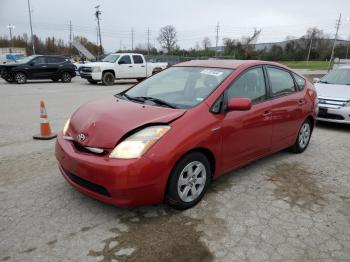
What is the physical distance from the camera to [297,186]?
4348 millimetres

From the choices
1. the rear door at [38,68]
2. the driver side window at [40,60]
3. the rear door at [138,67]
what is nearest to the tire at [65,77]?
the rear door at [38,68]

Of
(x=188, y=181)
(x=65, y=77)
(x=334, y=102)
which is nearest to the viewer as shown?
(x=188, y=181)

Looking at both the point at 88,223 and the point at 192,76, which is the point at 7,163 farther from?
the point at 192,76

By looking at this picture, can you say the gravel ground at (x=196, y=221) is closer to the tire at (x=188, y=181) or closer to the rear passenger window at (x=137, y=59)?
the tire at (x=188, y=181)

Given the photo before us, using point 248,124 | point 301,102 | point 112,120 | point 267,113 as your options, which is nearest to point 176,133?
point 112,120

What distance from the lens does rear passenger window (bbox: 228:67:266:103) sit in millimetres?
4125

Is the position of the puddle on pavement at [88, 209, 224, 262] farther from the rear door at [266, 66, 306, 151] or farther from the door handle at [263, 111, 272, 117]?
the rear door at [266, 66, 306, 151]

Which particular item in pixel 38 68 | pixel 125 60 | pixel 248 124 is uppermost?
pixel 248 124

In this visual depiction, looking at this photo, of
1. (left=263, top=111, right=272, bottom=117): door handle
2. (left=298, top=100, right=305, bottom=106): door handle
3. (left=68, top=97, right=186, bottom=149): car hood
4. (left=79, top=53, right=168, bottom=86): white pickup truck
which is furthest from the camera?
(left=79, top=53, right=168, bottom=86): white pickup truck

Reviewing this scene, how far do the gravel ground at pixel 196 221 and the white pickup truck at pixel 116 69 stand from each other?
48.0 ft

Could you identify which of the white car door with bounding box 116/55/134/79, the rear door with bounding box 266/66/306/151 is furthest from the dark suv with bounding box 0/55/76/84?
the rear door with bounding box 266/66/306/151

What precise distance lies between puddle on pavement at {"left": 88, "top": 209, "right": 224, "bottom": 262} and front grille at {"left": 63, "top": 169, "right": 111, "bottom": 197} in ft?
1.22

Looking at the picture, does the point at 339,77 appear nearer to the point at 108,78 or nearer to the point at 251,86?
the point at 251,86

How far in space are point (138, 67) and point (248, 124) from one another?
16.9 metres
